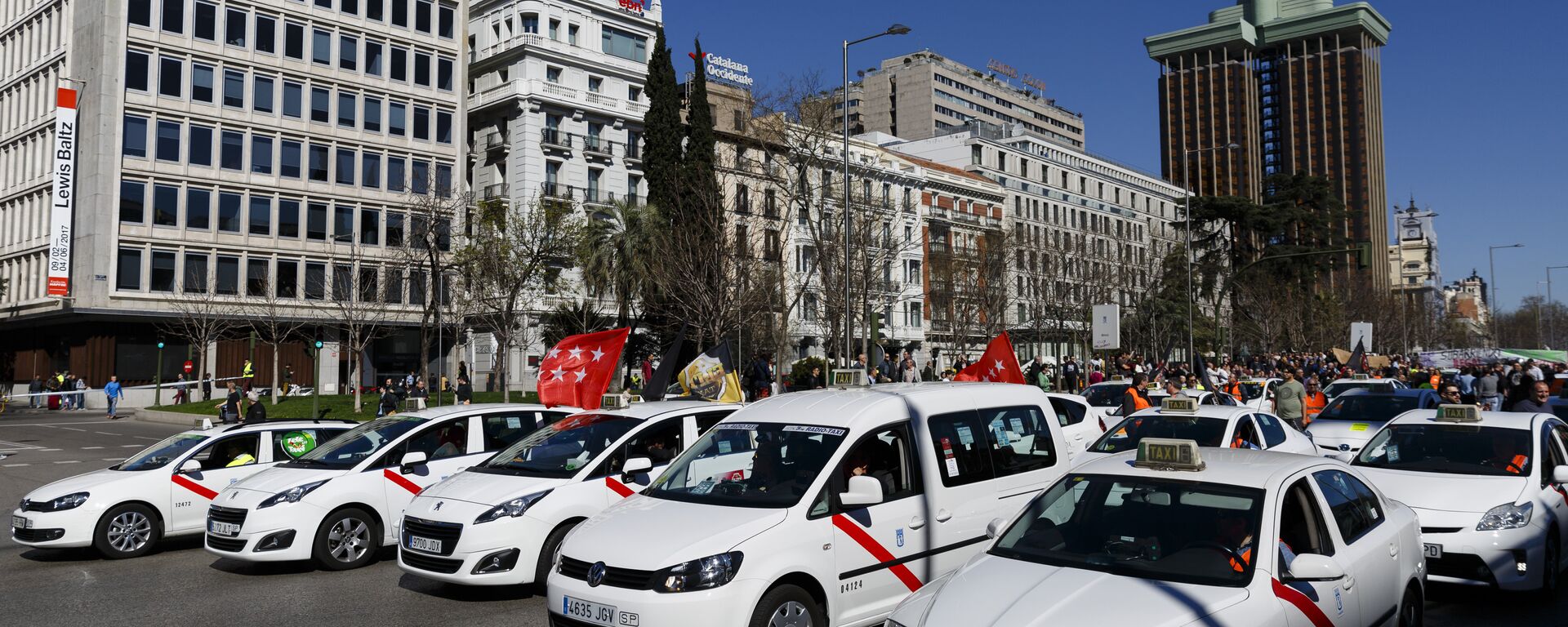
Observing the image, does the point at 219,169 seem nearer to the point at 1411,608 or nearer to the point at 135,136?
the point at 135,136

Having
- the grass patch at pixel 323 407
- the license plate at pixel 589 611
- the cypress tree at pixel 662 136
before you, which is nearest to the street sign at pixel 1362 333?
the cypress tree at pixel 662 136

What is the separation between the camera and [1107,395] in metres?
21.5

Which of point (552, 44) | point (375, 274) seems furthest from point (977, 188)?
point (375, 274)

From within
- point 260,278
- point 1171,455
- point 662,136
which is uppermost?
point 662,136

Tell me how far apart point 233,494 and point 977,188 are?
2641 inches

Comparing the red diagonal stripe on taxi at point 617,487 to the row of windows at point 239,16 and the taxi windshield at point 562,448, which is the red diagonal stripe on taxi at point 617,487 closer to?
the taxi windshield at point 562,448

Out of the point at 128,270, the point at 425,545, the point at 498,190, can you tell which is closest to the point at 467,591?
the point at 425,545

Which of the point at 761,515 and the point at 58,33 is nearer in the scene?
the point at 761,515

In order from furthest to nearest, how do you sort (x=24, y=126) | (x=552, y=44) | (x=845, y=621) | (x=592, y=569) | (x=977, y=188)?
(x=977, y=188) < (x=552, y=44) < (x=24, y=126) < (x=845, y=621) < (x=592, y=569)

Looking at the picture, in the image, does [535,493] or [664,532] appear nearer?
[664,532]

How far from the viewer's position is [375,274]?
4909cm

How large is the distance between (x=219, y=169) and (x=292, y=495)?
4363 cm

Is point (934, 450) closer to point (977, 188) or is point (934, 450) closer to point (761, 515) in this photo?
point (761, 515)

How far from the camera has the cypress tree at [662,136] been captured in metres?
38.9
